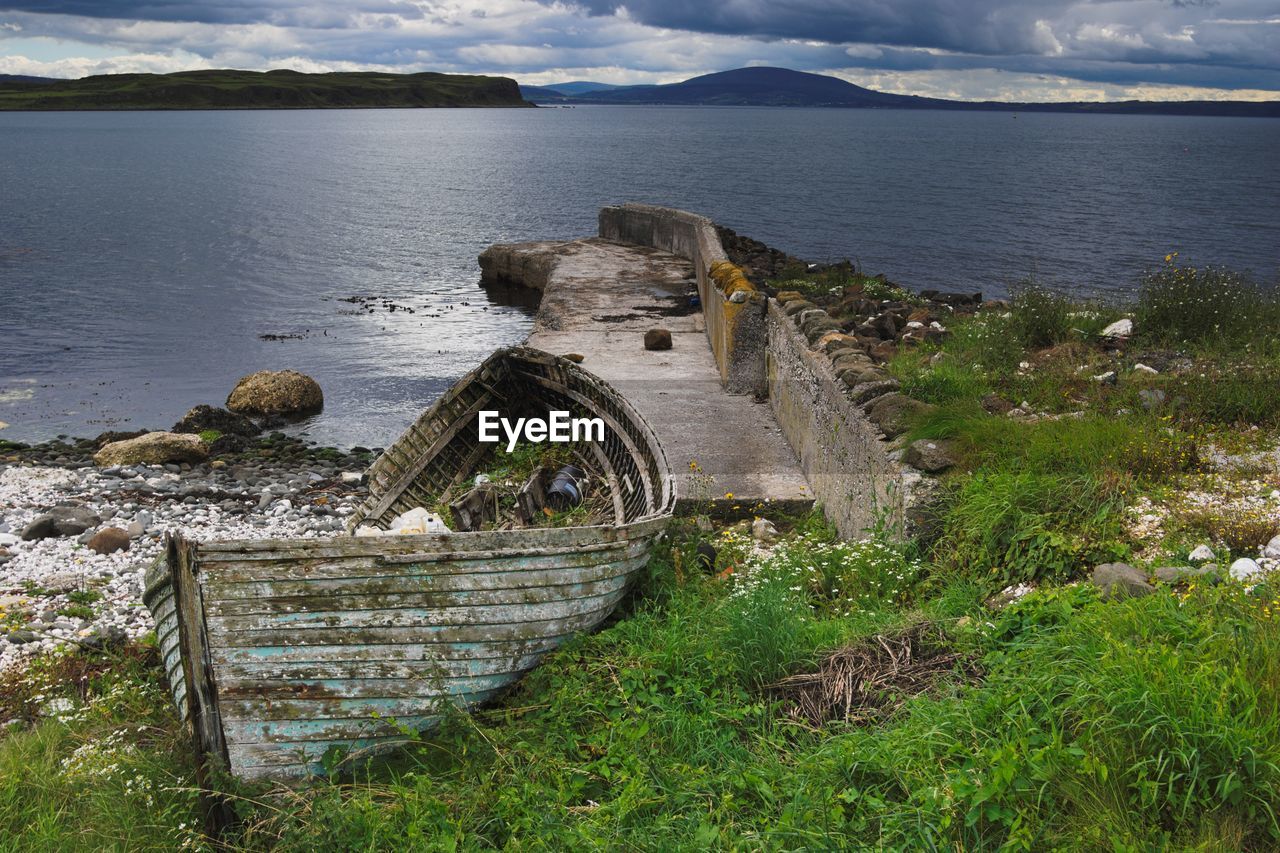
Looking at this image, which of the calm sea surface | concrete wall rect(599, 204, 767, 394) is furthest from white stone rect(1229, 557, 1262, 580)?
the calm sea surface

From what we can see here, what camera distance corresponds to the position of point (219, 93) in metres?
181

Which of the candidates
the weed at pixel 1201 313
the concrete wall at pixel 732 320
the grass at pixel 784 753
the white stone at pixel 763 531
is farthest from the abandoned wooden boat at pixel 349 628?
the weed at pixel 1201 313

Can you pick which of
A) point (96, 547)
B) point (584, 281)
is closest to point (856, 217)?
point (584, 281)

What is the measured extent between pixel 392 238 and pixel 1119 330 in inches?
1352

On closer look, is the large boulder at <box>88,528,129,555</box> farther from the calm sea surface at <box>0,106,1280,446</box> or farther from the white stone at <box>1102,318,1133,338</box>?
the white stone at <box>1102,318,1133,338</box>

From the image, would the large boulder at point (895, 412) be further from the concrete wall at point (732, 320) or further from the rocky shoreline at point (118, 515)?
the concrete wall at point (732, 320)

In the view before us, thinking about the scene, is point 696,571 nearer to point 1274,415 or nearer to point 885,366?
point 885,366

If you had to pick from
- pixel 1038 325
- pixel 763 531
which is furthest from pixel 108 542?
pixel 1038 325

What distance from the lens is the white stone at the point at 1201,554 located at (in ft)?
16.4

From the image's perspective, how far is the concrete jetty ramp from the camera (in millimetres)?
9323

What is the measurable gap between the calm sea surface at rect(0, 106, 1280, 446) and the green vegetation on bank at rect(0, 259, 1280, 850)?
35.0 ft

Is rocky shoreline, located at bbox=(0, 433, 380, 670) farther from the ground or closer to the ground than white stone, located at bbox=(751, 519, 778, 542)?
closer to the ground

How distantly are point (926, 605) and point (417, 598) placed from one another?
9.01ft

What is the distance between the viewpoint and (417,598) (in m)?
5.01
